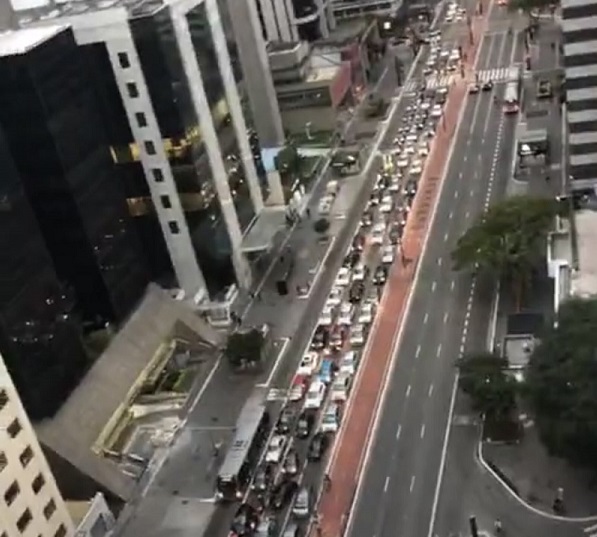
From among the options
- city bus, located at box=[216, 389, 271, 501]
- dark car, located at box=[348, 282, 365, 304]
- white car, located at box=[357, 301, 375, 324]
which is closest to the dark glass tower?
city bus, located at box=[216, 389, 271, 501]

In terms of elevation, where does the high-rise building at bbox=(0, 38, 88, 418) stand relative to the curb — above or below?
above

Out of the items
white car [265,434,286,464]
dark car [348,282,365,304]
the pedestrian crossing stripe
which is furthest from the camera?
dark car [348,282,365,304]

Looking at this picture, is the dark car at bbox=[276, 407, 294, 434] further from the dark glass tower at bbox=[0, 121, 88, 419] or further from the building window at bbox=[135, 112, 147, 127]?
the building window at bbox=[135, 112, 147, 127]

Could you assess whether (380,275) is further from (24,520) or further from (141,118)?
(24,520)

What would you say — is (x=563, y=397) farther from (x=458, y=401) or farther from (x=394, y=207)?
(x=394, y=207)

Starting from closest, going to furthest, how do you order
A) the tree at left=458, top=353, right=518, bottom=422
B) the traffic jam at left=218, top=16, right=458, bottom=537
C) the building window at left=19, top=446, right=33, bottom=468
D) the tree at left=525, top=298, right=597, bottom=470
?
the tree at left=525, top=298, right=597, bottom=470, the building window at left=19, top=446, right=33, bottom=468, the traffic jam at left=218, top=16, right=458, bottom=537, the tree at left=458, top=353, right=518, bottom=422

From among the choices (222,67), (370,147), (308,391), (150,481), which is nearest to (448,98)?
(370,147)
